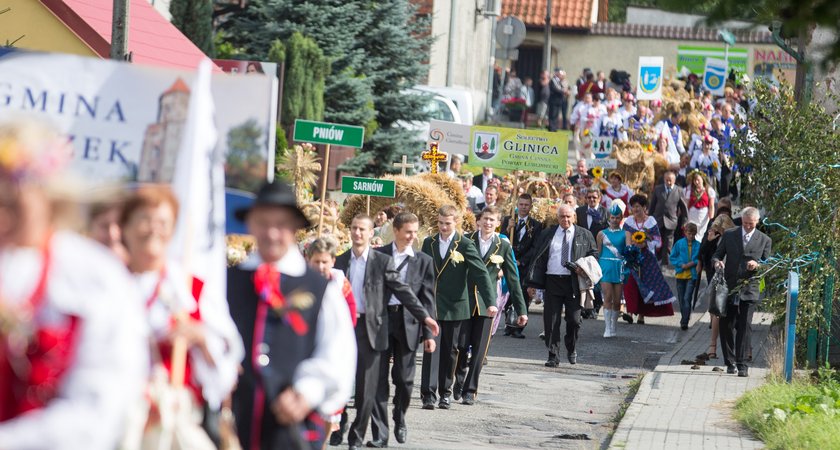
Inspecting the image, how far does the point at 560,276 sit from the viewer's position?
16156mm

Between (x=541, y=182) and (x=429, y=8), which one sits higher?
(x=429, y=8)

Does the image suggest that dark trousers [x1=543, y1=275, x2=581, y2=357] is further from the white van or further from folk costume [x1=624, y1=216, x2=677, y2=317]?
the white van

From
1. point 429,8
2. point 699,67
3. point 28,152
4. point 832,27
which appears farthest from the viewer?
point 699,67

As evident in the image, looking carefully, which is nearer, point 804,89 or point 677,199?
point 804,89

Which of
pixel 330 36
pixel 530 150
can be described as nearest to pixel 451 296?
pixel 530 150

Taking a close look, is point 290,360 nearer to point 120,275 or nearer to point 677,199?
point 120,275

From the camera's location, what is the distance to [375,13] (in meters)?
28.7

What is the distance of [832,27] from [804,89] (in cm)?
1047

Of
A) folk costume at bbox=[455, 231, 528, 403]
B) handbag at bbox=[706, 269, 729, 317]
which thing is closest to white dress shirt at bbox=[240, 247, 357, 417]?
folk costume at bbox=[455, 231, 528, 403]

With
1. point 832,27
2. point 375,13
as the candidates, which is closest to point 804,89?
point 832,27

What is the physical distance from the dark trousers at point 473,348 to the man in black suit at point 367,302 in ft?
9.89

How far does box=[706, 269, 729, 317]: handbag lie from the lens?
14930 millimetres

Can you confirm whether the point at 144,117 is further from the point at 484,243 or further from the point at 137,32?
the point at 137,32

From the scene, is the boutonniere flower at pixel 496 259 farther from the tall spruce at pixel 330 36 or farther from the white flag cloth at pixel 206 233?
the tall spruce at pixel 330 36
